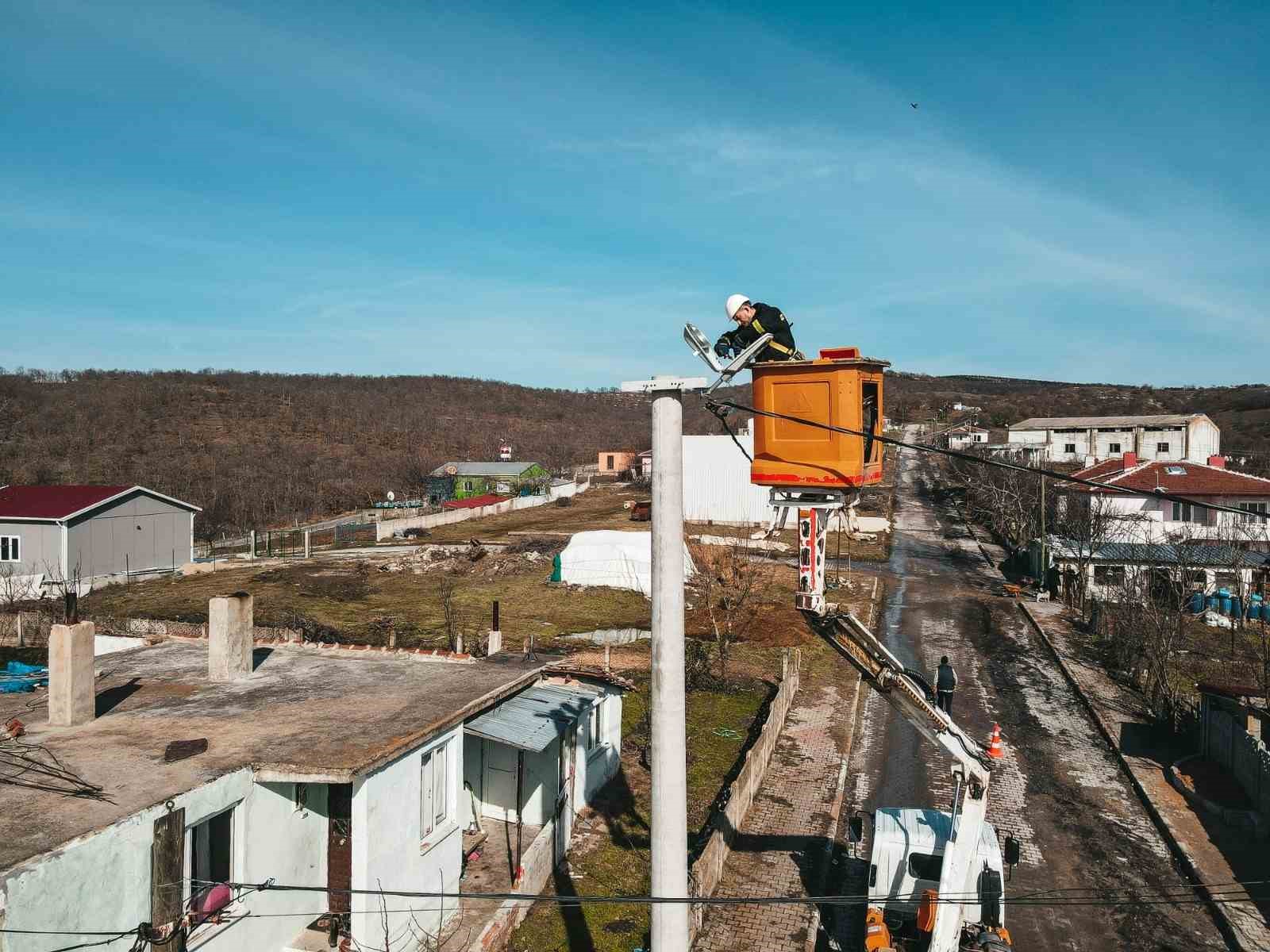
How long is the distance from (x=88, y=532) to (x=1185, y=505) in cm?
4823

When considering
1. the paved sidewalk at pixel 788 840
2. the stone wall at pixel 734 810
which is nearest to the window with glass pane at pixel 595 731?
the stone wall at pixel 734 810

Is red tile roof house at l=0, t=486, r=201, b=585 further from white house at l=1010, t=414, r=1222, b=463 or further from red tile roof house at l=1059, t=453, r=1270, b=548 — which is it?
white house at l=1010, t=414, r=1222, b=463

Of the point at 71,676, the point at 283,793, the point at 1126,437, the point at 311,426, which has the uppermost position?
the point at 311,426

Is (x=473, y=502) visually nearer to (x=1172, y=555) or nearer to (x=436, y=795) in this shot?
(x=1172, y=555)

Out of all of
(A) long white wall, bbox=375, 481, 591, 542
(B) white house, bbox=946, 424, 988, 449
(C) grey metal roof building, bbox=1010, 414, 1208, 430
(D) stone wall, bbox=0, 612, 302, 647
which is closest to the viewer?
(D) stone wall, bbox=0, 612, 302, 647

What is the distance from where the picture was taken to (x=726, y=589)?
115 feet

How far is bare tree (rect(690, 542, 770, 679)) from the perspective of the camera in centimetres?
2861

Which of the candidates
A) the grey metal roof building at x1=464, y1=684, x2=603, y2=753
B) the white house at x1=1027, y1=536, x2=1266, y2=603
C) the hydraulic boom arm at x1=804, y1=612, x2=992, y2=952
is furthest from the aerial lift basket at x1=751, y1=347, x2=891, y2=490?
the white house at x1=1027, y1=536, x2=1266, y2=603

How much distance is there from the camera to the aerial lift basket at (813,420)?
678 centimetres

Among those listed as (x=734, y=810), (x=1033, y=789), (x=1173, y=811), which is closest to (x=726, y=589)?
(x=1033, y=789)

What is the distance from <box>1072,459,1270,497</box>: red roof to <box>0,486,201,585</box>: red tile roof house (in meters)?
44.7

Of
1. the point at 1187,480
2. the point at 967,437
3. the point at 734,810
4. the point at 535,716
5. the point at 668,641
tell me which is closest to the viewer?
the point at 668,641

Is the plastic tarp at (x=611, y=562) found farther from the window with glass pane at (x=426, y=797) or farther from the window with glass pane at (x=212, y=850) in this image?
the window with glass pane at (x=212, y=850)

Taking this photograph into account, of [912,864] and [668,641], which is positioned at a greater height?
[668,641]
